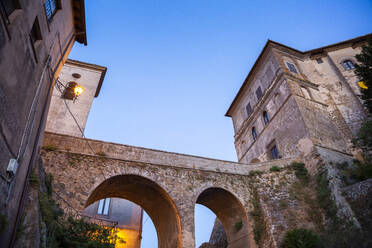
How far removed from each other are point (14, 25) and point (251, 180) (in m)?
12.0

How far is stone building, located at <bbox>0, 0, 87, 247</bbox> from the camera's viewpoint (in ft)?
17.1

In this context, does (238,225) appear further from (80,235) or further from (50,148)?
(50,148)

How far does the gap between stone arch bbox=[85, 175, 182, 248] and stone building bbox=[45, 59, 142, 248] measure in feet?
15.8

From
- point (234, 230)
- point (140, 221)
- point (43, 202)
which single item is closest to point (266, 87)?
point (234, 230)

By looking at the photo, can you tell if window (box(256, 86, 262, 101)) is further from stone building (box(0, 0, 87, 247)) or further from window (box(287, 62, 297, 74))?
stone building (box(0, 0, 87, 247))

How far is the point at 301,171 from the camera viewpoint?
1382 centimetres

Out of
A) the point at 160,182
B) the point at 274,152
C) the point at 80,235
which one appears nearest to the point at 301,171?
the point at 274,152

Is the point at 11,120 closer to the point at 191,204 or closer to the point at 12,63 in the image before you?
the point at 12,63

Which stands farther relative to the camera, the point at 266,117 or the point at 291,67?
the point at 266,117

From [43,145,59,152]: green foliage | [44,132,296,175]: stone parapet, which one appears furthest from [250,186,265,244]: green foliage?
[43,145,59,152]: green foliage

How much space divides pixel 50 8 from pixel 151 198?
8.95 m

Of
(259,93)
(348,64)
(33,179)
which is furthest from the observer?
(259,93)

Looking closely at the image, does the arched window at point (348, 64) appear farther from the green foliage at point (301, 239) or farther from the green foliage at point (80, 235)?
the green foliage at point (80, 235)

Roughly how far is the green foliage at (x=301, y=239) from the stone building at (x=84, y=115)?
9.79 metres
